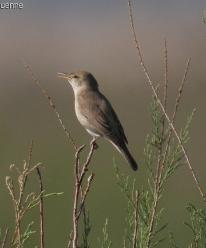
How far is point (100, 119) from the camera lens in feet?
23.3

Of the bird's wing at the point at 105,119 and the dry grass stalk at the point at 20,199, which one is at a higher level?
the dry grass stalk at the point at 20,199

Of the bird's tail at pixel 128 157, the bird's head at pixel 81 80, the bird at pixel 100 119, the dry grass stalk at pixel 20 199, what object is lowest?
the bird's tail at pixel 128 157

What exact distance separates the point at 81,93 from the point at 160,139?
3531 millimetres

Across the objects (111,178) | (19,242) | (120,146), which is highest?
(19,242)

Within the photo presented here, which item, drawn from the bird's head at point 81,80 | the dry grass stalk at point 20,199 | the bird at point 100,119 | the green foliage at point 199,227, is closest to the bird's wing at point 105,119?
the bird at point 100,119

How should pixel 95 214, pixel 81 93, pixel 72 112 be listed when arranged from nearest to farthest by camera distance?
pixel 81 93 → pixel 95 214 → pixel 72 112

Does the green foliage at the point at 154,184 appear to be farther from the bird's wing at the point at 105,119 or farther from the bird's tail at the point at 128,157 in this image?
the bird's wing at the point at 105,119

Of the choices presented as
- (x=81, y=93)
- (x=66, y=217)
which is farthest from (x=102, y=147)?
(x=81, y=93)

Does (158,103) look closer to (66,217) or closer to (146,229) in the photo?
(146,229)

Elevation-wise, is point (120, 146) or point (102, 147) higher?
point (120, 146)

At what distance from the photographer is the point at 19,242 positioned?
3363mm

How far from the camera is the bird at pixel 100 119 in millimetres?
6855

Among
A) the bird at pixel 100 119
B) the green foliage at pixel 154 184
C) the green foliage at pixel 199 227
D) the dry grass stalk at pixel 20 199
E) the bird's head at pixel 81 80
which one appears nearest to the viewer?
the dry grass stalk at pixel 20 199

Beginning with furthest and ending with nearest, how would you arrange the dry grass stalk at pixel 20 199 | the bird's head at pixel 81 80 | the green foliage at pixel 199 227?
the bird's head at pixel 81 80 < the green foliage at pixel 199 227 < the dry grass stalk at pixel 20 199
